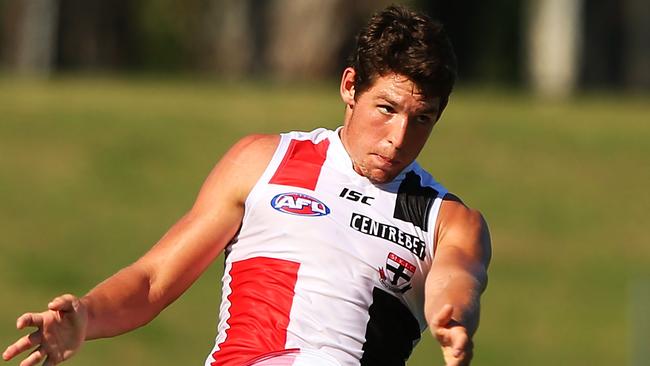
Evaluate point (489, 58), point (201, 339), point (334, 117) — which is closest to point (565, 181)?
point (334, 117)

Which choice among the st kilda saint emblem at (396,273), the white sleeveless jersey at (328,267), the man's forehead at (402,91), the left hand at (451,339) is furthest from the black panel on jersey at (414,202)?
the left hand at (451,339)

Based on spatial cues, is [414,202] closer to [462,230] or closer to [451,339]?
[462,230]

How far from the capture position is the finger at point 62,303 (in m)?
5.23

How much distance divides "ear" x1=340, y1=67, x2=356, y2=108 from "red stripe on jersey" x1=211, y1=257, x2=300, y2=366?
2.10ft

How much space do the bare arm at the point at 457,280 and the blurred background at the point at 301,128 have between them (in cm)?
1010

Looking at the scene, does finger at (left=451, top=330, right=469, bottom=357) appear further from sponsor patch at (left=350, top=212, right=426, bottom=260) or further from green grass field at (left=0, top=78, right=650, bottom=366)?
green grass field at (left=0, top=78, right=650, bottom=366)

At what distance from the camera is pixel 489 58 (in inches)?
1686

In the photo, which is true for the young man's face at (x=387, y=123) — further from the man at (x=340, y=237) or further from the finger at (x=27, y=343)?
the finger at (x=27, y=343)

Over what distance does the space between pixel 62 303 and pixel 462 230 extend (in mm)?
1451

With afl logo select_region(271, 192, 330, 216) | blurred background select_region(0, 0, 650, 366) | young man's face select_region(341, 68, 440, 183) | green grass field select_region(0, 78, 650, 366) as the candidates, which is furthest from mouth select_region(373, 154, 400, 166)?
green grass field select_region(0, 78, 650, 366)

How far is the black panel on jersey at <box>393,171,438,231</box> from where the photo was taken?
5871mm

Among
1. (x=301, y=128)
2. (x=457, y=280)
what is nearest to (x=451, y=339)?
(x=457, y=280)

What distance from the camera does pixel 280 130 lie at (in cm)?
2222

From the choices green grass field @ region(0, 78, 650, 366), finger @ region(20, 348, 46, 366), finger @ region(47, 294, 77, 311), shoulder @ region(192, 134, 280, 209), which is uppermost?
shoulder @ region(192, 134, 280, 209)
